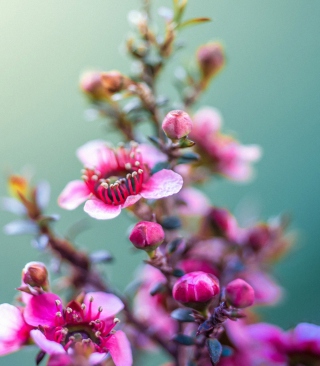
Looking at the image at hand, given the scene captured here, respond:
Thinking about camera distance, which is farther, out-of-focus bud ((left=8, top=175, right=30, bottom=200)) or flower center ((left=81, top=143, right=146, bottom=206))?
out-of-focus bud ((left=8, top=175, right=30, bottom=200))

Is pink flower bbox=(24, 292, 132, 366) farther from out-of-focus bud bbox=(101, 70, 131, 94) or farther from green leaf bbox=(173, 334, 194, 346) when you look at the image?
out-of-focus bud bbox=(101, 70, 131, 94)

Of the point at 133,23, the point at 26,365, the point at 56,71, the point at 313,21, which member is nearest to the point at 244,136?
the point at 313,21

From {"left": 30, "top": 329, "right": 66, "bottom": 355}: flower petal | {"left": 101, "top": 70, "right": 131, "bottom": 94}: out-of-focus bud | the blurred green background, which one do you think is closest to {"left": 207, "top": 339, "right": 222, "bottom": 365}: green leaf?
{"left": 30, "top": 329, "right": 66, "bottom": 355}: flower petal

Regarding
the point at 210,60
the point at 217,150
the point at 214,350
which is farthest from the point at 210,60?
the point at 214,350

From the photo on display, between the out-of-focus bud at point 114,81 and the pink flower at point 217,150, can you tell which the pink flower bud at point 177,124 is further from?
the pink flower at point 217,150

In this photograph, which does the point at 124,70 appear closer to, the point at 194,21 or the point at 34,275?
the point at 194,21

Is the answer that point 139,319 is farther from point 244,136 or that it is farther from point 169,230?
point 244,136
